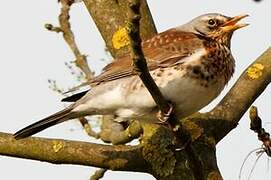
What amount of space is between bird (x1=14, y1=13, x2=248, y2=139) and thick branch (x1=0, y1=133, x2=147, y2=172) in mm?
84

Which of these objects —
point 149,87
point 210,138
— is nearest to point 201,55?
point 210,138

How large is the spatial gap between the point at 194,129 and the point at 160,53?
0.61 meters

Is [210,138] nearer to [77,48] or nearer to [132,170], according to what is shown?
[132,170]

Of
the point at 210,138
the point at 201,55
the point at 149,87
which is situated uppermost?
the point at 149,87

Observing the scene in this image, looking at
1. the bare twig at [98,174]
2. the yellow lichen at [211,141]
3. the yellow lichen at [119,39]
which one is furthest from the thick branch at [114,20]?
the yellow lichen at [211,141]

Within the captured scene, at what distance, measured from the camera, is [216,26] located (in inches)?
234

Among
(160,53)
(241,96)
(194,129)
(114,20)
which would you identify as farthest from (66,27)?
(241,96)

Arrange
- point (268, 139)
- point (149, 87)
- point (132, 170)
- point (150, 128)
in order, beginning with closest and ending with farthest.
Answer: point (149, 87), point (268, 139), point (132, 170), point (150, 128)

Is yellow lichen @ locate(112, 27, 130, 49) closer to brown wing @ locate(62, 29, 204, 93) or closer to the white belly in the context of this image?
brown wing @ locate(62, 29, 204, 93)

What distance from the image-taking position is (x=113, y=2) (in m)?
6.20

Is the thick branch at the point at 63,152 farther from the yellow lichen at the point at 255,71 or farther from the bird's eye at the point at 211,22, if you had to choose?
the bird's eye at the point at 211,22

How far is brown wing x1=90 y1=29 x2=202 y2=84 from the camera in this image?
212 inches

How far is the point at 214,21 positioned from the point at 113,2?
86 cm

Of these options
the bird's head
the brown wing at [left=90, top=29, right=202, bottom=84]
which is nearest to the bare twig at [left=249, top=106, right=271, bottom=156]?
the brown wing at [left=90, top=29, right=202, bottom=84]
